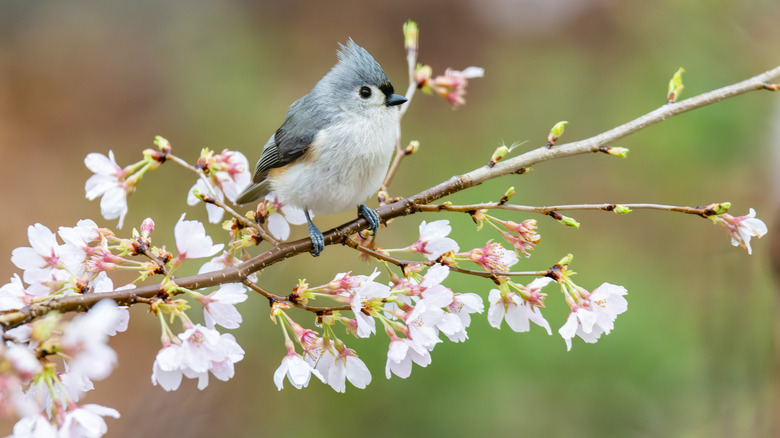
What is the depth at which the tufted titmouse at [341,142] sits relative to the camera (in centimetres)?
203

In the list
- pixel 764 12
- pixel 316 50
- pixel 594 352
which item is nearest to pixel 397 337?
pixel 594 352

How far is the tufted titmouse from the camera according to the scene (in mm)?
2033

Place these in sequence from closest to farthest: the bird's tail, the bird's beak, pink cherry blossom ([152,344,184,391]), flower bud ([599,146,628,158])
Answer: pink cherry blossom ([152,344,184,391]) → flower bud ([599,146,628,158]) → the bird's beak → the bird's tail

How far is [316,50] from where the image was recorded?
628 centimetres

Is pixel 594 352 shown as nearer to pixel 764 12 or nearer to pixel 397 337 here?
pixel 397 337

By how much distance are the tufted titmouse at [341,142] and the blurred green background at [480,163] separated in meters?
0.85

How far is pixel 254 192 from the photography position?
2.31 metres

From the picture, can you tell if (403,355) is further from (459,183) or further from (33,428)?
(33,428)

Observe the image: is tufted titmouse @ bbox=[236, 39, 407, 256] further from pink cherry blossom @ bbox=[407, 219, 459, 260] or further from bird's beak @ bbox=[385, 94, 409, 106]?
pink cherry blossom @ bbox=[407, 219, 459, 260]

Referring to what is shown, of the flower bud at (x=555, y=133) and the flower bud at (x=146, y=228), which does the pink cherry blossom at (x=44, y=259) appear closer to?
the flower bud at (x=146, y=228)

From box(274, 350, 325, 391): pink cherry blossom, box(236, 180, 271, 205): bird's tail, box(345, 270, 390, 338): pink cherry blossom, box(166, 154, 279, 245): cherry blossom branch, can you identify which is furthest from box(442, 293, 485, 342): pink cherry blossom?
box(236, 180, 271, 205): bird's tail

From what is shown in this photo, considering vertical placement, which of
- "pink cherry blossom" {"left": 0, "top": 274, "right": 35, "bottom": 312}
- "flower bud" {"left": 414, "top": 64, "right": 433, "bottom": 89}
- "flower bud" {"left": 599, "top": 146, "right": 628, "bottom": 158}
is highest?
"flower bud" {"left": 414, "top": 64, "right": 433, "bottom": 89}

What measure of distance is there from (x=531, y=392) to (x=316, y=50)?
4.15 m

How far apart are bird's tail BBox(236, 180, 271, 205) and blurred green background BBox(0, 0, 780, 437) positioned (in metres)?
0.71
